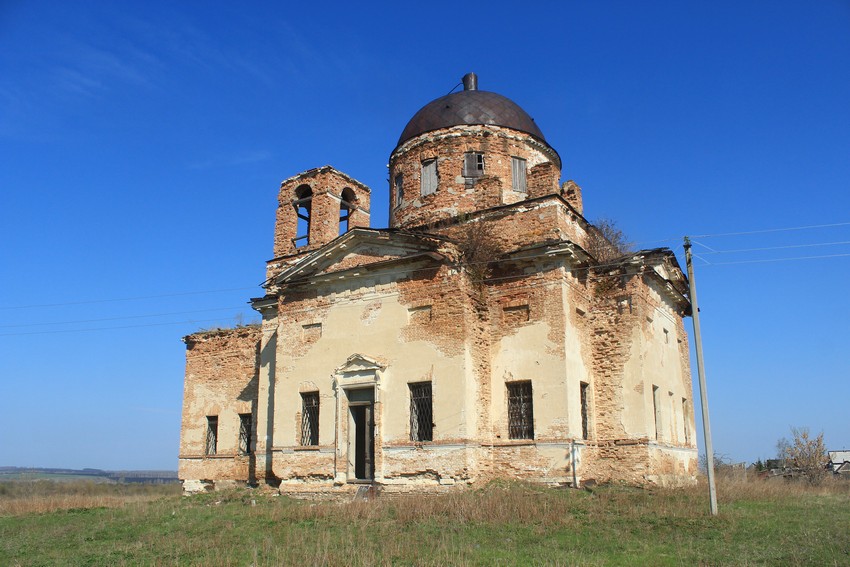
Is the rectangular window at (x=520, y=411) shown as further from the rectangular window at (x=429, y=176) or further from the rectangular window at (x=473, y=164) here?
the rectangular window at (x=429, y=176)

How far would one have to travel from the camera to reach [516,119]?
19.9 metres

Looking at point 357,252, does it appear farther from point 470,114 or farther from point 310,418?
point 470,114

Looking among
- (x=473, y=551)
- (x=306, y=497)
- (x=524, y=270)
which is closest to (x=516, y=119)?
(x=524, y=270)

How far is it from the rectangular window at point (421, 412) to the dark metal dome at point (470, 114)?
25.2 ft

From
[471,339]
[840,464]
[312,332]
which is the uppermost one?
[312,332]

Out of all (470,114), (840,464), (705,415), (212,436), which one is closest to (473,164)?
(470,114)

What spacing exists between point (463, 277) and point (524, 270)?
1.43 metres

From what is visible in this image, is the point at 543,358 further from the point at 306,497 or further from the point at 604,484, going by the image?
the point at 306,497

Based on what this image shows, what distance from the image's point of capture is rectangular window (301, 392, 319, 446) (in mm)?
17281

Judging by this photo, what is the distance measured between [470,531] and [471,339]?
546 centimetres

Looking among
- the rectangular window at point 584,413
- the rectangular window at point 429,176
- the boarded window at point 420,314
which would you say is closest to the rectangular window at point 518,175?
the rectangular window at point 429,176

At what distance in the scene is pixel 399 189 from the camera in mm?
20328

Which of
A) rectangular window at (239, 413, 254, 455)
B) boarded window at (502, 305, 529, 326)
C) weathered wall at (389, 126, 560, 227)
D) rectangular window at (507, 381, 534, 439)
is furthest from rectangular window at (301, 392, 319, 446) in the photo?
weathered wall at (389, 126, 560, 227)

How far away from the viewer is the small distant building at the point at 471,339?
49.7 feet
